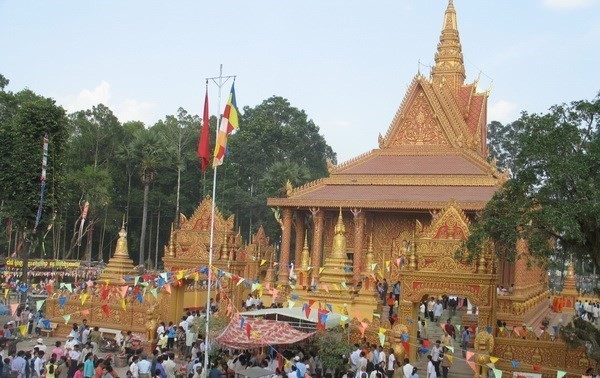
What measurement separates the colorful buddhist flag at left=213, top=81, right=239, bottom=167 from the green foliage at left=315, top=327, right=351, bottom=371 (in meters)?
5.47

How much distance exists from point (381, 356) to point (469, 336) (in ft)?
19.9

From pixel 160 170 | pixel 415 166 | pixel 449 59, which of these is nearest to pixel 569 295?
pixel 415 166

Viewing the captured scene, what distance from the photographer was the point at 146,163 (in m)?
50.9

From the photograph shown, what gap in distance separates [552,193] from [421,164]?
24270 millimetres

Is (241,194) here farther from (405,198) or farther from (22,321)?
(22,321)

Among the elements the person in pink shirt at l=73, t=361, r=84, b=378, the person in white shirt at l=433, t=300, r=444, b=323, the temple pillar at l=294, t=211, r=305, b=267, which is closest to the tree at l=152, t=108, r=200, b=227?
the temple pillar at l=294, t=211, r=305, b=267

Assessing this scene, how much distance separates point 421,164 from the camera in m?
39.9

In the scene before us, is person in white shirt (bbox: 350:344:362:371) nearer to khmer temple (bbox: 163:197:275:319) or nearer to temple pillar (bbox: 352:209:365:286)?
khmer temple (bbox: 163:197:275:319)

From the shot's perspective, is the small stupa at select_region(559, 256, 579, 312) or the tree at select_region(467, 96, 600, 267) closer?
the tree at select_region(467, 96, 600, 267)

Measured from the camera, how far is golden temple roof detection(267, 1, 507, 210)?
119ft

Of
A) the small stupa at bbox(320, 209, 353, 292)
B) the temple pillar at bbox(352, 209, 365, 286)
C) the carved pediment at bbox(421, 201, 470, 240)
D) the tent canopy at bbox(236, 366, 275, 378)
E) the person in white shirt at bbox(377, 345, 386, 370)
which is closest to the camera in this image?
the tent canopy at bbox(236, 366, 275, 378)

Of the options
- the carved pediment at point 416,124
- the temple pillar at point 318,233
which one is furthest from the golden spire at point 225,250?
the carved pediment at point 416,124

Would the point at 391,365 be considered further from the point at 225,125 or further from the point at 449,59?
the point at 449,59

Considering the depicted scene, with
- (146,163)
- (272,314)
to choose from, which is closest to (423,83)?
(146,163)
